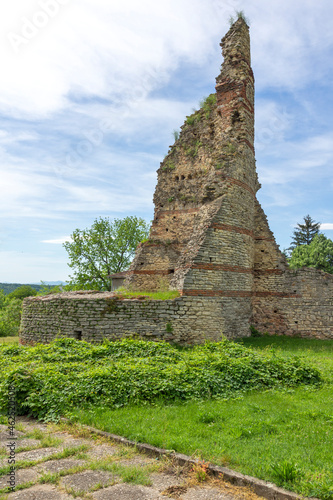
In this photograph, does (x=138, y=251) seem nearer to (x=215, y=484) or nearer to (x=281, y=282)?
(x=281, y=282)

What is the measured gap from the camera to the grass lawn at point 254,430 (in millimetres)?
3852

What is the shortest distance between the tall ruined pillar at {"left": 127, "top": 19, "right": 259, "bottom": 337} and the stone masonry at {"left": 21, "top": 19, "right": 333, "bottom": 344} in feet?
0.14

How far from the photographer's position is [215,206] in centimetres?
1288

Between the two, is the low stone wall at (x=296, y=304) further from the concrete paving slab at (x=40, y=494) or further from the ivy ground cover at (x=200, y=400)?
the concrete paving slab at (x=40, y=494)

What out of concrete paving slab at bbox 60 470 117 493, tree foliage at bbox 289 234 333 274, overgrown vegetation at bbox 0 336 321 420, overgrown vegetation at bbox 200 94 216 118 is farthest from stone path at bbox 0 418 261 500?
tree foliage at bbox 289 234 333 274

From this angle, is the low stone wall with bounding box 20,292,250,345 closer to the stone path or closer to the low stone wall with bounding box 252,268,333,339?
the low stone wall with bounding box 252,268,333,339

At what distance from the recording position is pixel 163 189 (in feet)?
56.6

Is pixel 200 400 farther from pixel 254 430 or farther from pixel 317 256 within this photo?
pixel 317 256

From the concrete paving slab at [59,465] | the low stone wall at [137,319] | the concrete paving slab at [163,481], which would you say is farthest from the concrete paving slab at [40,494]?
the low stone wall at [137,319]

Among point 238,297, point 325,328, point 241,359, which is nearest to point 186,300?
point 238,297

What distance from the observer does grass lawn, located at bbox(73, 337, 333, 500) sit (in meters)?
3.85

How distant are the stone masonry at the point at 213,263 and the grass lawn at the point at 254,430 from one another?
4.97m

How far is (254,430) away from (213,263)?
294 inches

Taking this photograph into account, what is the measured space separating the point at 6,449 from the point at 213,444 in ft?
8.98
